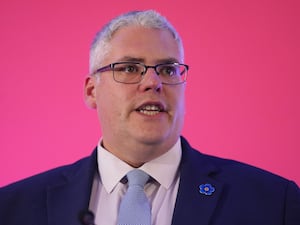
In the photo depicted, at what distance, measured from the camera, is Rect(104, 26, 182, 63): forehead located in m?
1.65

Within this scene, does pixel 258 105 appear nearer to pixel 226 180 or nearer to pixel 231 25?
pixel 231 25

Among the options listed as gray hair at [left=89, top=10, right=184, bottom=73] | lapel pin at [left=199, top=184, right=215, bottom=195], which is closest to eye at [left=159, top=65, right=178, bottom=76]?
gray hair at [left=89, top=10, right=184, bottom=73]

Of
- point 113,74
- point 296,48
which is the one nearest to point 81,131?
point 113,74

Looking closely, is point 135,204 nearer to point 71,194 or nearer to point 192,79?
point 71,194

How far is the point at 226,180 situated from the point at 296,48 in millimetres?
997

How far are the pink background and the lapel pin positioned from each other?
0.76 metres

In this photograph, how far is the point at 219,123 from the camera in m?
2.36

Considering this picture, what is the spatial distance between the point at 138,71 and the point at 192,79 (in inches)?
30.6

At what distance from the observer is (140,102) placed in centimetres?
160

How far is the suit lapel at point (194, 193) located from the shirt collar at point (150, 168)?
0.04 meters

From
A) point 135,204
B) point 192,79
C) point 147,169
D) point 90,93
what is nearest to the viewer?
point 135,204

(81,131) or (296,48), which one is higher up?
(296,48)

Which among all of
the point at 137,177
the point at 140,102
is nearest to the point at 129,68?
the point at 140,102

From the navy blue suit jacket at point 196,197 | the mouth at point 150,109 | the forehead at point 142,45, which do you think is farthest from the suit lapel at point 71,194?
the forehead at point 142,45
